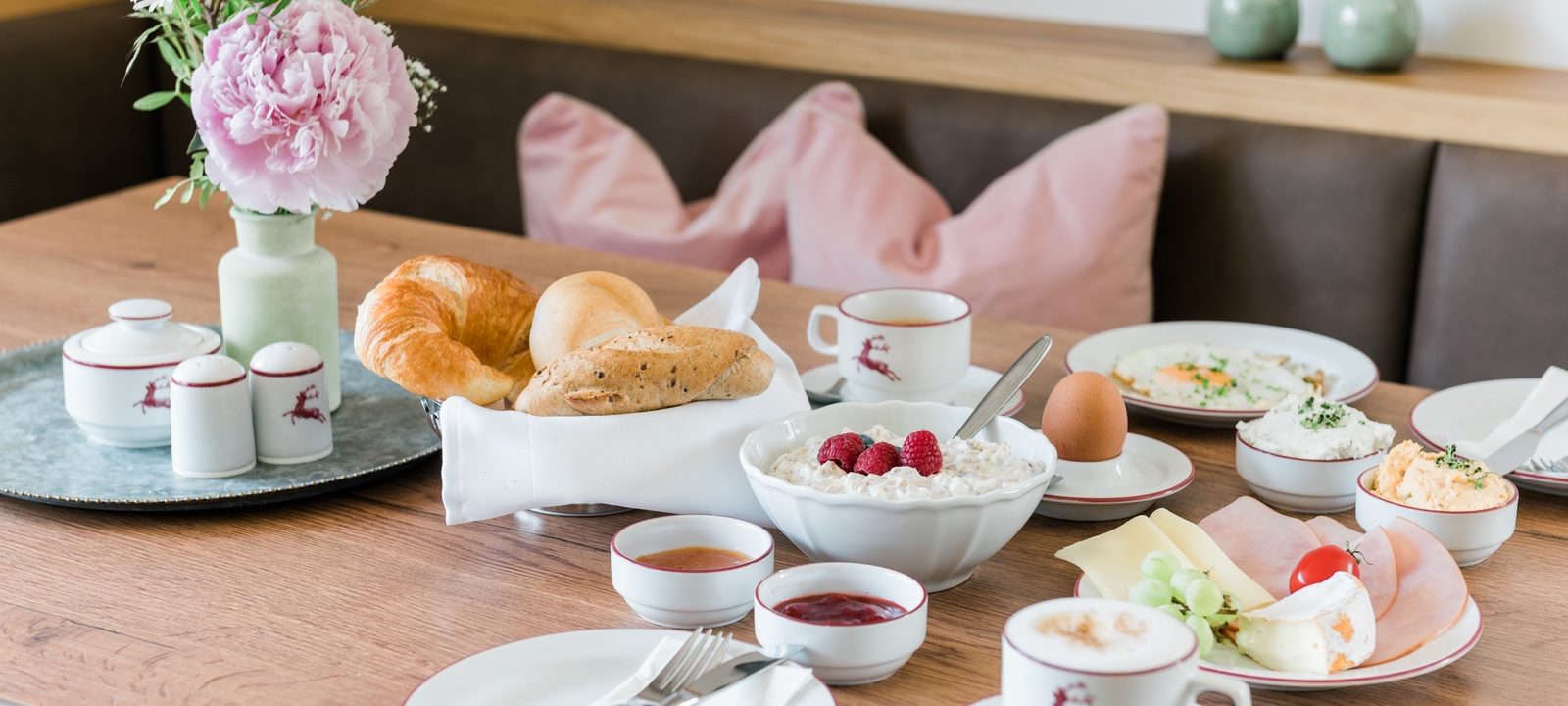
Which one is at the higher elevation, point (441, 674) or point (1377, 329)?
point (441, 674)

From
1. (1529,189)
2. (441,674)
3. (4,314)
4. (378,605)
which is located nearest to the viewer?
(441,674)

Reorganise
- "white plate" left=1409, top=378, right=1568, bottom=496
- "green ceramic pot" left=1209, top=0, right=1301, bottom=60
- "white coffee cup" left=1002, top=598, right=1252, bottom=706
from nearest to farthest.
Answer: "white coffee cup" left=1002, top=598, right=1252, bottom=706
"white plate" left=1409, top=378, right=1568, bottom=496
"green ceramic pot" left=1209, top=0, right=1301, bottom=60

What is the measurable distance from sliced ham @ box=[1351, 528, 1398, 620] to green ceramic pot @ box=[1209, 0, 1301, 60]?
1.62m

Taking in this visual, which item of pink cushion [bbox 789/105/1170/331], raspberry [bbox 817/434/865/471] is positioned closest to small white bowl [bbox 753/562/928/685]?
raspberry [bbox 817/434/865/471]

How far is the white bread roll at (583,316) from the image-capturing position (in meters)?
1.18

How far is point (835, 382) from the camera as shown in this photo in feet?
4.75

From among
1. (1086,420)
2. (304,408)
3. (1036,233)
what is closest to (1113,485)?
(1086,420)

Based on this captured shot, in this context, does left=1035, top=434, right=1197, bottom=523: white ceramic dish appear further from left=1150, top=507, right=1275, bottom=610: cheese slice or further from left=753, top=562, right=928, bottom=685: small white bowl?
left=753, top=562, right=928, bottom=685: small white bowl

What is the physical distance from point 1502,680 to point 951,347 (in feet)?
1.74

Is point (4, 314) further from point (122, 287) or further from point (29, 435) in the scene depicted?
point (29, 435)

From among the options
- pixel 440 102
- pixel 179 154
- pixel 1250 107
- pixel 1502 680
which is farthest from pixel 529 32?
pixel 1502 680

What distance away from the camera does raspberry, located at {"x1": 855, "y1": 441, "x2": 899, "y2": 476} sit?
3.38 feet

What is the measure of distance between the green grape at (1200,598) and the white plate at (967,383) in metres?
0.47

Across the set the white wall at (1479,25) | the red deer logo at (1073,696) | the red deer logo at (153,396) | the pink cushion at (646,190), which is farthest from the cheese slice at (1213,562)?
the white wall at (1479,25)
